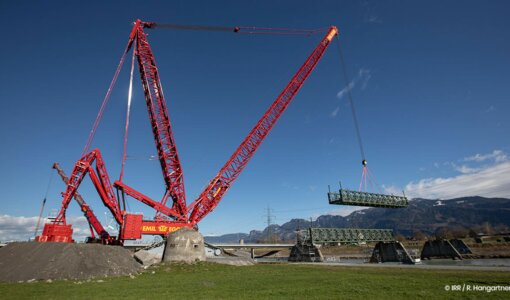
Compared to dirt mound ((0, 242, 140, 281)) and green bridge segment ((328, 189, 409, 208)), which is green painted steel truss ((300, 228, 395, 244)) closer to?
green bridge segment ((328, 189, 409, 208))

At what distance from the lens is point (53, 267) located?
2812 cm

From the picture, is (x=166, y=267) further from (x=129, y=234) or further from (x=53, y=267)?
(x=129, y=234)

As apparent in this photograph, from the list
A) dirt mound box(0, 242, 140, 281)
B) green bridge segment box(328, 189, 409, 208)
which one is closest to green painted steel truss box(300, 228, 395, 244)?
green bridge segment box(328, 189, 409, 208)

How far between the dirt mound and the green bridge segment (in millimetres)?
34911

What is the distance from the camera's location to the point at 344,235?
66.9m

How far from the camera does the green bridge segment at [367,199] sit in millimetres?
50031

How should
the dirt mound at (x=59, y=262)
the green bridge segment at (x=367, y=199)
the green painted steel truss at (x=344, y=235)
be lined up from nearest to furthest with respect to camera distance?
the dirt mound at (x=59, y=262), the green bridge segment at (x=367, y=199), the green painted steel truss at (x=344, y=235)

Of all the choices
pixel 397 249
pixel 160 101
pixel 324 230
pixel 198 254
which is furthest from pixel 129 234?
pixel 397 249

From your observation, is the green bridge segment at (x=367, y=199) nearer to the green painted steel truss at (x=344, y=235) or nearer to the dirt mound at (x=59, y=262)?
the green painted steel truss at (x=344, y=235)

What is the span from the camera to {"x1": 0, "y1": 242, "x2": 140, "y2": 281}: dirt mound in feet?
89.2

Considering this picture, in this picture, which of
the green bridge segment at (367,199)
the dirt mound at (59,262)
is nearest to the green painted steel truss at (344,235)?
the green bridge segment at (367,199)

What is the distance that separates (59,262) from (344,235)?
191ft

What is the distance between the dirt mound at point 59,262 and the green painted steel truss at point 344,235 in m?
41.2

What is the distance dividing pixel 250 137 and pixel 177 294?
4315 centimetres
